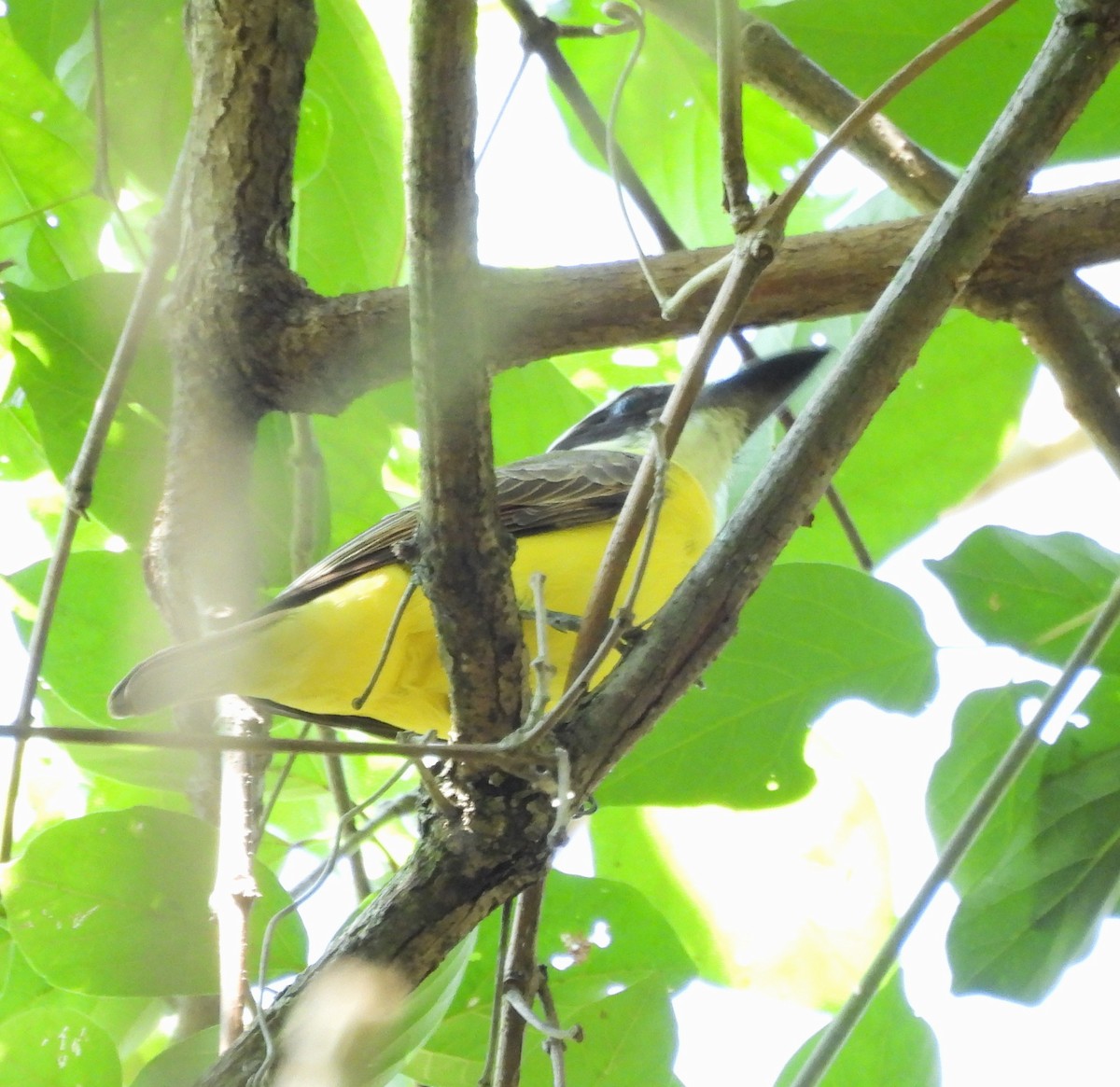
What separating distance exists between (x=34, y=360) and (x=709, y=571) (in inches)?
54.9

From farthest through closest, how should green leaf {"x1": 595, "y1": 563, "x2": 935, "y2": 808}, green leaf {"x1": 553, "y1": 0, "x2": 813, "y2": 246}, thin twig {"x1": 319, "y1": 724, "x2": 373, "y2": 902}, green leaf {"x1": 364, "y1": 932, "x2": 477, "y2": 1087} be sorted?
green leaf {"x1": 553, "y1": 0, "x2": 813, "y2": 246}
thin twig {"x1": 319, "y1": 724, "x2": 373, "y2": 902}
green leaf {"x1": 595, "y1": 563, "x2": 935, "y2": 808}
green leaf {"x1": 364, "y1": 932, "x2": 477, "y2": 1087}

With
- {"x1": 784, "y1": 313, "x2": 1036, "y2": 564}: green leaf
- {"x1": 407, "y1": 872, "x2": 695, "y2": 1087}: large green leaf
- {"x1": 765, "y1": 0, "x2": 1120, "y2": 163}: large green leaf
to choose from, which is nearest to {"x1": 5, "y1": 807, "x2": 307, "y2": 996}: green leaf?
{"x1": 407, "y1": 872, "x2": 695, "y2": 1087}: large green leaf

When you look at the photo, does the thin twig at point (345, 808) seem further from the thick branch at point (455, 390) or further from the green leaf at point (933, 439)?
the green leaf at point (933, 439)

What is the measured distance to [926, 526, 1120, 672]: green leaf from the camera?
2047 millimetres

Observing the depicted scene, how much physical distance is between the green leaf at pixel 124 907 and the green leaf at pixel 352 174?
128cm

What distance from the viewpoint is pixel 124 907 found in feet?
6.26

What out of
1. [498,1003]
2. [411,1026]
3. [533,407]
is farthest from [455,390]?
[533,407]

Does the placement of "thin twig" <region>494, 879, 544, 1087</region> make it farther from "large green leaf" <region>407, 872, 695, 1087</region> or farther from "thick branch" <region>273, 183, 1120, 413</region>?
"thick branch" <region>273, 183, 1120, 413</region>

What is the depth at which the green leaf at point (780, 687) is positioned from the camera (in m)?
2.09

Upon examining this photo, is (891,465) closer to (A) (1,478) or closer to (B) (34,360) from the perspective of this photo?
(B) (34,360)

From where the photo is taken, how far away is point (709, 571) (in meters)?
1.55

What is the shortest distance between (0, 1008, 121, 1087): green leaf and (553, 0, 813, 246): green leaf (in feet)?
7.42

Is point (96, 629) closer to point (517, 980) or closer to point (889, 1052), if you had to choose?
point (517, 980)

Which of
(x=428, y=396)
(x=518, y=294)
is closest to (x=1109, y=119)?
(x=518, y=294)
